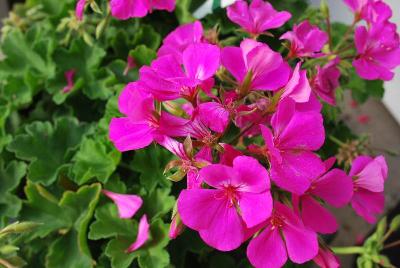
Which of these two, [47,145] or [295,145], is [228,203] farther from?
[47,145]

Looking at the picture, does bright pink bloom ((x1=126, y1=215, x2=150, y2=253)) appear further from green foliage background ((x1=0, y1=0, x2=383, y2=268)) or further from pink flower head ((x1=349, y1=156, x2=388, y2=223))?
pink flower head ((x1=349, y1=156, x2=388, y2=223))

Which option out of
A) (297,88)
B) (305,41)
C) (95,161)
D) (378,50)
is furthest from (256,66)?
(95,161)

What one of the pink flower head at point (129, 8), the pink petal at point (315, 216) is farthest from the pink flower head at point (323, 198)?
the pink flower head at point (129, 8)

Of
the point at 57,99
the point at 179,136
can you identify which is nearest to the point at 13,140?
the point at 57,99

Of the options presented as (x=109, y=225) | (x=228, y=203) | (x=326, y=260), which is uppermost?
(x=228, y=203)

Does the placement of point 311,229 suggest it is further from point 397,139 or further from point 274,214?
point 397,139

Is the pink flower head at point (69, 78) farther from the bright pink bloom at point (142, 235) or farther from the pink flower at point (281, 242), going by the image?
the pink flower at point (281, 242)
